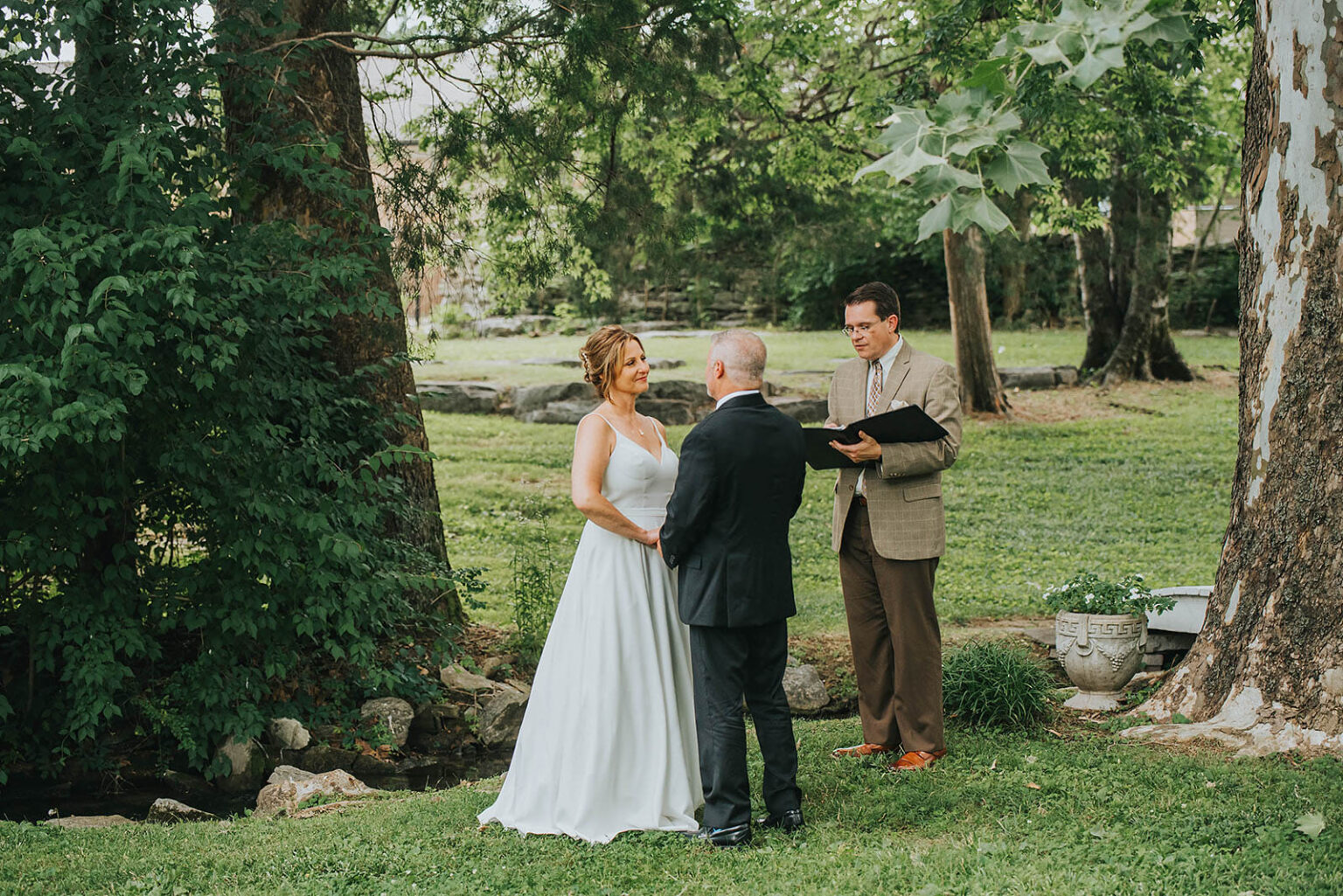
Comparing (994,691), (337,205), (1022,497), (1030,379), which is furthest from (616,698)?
(1030,379)

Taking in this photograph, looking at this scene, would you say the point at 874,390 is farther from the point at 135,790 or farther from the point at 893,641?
the point at 135,790

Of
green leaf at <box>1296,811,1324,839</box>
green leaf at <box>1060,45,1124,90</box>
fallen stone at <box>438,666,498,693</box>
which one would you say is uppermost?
green leaf at <box>1060,45,1124,90</box>

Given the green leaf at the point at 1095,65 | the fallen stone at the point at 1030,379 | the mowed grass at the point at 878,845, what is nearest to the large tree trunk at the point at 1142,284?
the fallen stone at the point at 1030,379

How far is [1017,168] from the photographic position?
260 centimetres

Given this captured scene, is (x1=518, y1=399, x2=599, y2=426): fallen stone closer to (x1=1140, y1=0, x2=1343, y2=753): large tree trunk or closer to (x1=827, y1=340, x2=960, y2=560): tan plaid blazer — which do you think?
(x1=827, y1=340, x2=960, y2=560): tan plaid blazer

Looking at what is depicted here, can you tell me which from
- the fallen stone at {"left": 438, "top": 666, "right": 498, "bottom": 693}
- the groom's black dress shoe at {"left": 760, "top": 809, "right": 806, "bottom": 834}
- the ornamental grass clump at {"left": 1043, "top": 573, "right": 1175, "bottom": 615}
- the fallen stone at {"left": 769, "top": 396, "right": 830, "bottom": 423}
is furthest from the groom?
the fallen stone at {"left": 769, "top": 396, "right": 830, "bottom": 423}

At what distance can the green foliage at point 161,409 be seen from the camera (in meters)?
5.11

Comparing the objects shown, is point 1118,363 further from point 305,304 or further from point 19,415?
point 19,415

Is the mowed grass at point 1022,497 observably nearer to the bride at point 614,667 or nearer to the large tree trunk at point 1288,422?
the large tree trunk at point 1288,422

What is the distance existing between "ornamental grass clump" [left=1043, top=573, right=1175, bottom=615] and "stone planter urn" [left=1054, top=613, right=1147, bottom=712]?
2.2 inches

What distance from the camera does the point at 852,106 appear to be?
537 inches

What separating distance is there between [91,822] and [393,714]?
1.88m

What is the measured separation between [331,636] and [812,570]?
465 cm

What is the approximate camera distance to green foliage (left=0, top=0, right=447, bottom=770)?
5.11 metres
